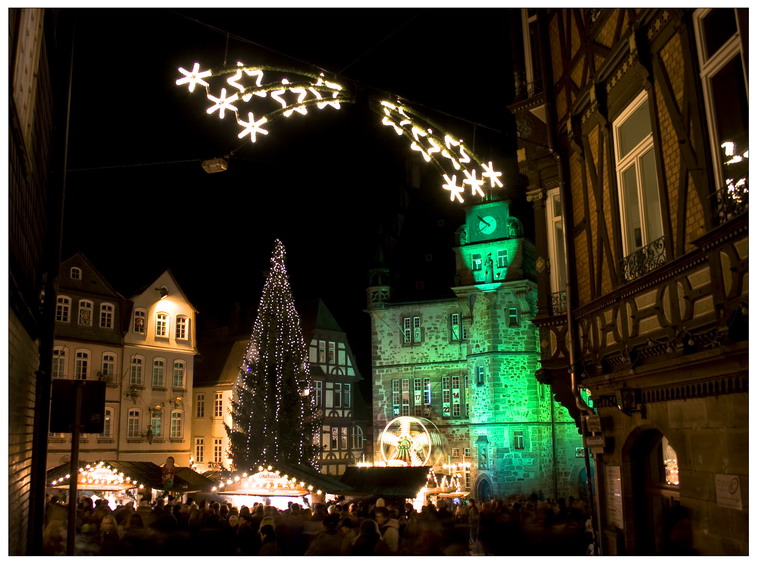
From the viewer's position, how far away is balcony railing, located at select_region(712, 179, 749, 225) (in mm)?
6781

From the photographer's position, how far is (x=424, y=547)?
9602mm

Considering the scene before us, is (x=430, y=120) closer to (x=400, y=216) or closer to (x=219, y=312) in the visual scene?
(x=400, y=216)

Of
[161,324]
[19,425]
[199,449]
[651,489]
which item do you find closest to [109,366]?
[161,324]

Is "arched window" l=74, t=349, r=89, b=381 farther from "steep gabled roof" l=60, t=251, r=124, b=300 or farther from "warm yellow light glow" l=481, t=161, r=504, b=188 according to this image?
"warm yellow light glow" l=481, t=161, r=504, b=188

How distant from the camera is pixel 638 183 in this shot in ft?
31.6

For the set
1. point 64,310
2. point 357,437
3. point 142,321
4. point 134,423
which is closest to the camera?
point 64,310

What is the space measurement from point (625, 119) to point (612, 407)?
13.0ft

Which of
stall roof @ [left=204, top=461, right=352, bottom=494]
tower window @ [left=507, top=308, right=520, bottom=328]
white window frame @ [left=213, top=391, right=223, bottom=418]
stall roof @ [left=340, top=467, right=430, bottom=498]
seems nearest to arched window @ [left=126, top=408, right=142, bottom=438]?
white window frame @ [left=213, top=391, right=223, bottom=418]

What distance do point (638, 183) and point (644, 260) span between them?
104 centimetres

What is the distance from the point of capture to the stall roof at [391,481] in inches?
880

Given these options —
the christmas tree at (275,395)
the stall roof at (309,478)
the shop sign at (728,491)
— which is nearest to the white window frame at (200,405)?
the christmas tree at (275,395)

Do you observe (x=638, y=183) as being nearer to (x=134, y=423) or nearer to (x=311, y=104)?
(x=311, y=104)
